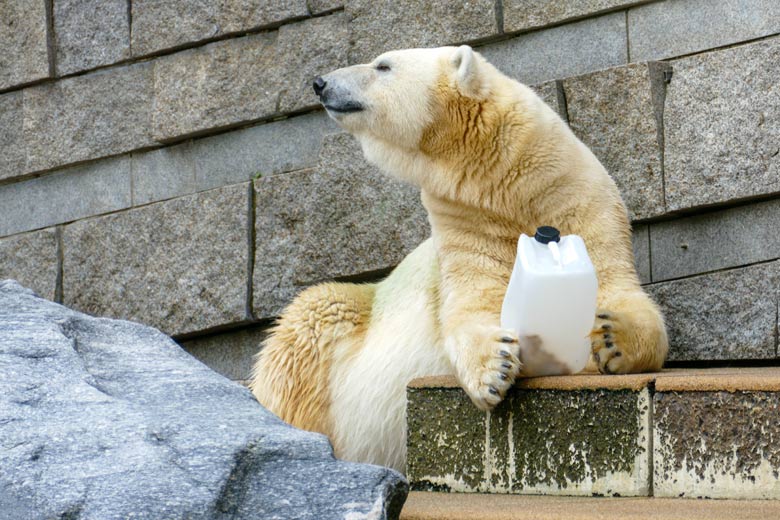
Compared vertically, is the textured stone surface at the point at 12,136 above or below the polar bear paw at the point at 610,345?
above

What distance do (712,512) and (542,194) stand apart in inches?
63.9

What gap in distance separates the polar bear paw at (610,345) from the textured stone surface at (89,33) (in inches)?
157

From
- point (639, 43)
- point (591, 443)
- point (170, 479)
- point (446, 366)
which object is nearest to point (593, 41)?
point (639, 43)

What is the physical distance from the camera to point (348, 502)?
8.67 feet

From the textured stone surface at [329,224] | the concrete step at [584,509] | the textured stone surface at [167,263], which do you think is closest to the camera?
the concrete step at [584,509]

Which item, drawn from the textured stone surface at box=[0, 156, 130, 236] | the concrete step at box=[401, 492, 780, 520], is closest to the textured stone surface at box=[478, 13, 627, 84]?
the textured stone surface at box=[0, 156, 130, 236]

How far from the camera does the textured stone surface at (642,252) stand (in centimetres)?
522

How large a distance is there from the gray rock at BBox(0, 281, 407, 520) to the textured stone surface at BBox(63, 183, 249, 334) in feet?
10.6

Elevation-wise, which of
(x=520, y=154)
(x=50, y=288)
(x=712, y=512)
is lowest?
(x=712, y=512)

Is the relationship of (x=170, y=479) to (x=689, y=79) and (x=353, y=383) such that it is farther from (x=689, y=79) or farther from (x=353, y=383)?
(x=689, y=79)

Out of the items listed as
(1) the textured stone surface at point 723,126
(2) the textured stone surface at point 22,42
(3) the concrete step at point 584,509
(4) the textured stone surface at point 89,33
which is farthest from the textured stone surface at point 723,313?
(2) the textured stone surface at point 22,42

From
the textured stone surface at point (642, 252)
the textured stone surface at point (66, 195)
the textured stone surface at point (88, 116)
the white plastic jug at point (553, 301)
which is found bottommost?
the white plastic jug at point (553, 301)

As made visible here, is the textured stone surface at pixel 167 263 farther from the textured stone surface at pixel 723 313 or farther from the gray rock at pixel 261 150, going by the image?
the textured stone surface at pixel 723 313

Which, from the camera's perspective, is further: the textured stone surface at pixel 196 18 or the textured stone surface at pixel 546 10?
the textured stone surface at pixel 196 18
